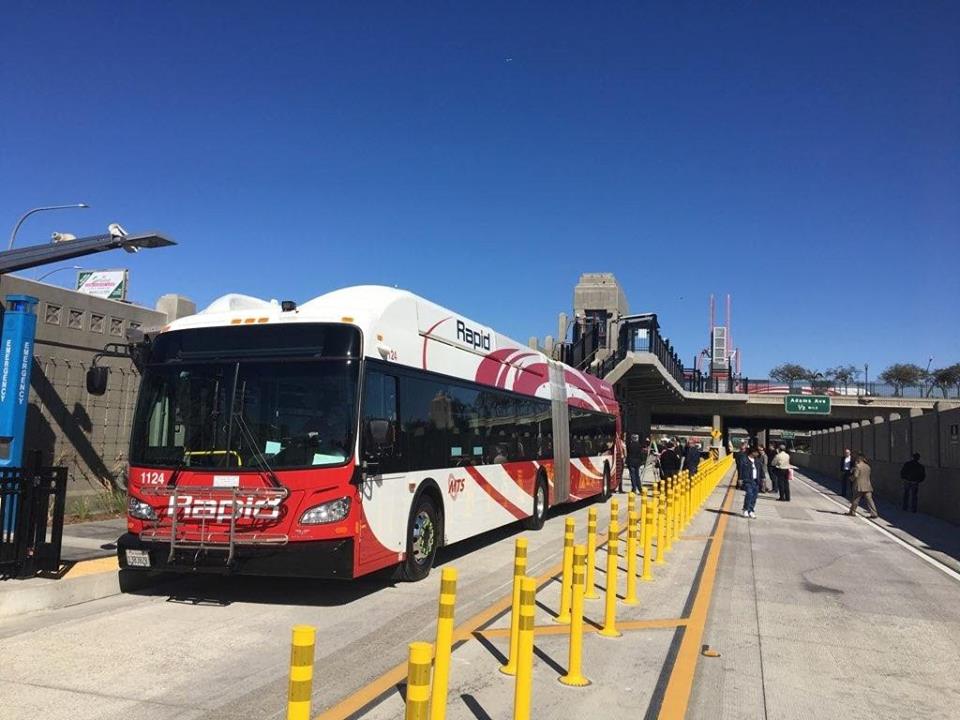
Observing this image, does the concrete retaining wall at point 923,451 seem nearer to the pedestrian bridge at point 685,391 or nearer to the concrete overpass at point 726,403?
the pedestrian bridge at point 685,391

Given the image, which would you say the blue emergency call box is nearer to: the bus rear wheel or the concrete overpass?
the bus rear wheel

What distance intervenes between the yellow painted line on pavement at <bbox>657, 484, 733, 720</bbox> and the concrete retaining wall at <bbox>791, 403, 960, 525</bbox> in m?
11.7

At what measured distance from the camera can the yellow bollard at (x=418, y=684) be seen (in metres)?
2.98

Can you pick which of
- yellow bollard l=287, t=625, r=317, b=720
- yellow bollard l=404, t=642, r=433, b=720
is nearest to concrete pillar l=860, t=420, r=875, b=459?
yellow bollard l=404, t=642, r=433, b=720

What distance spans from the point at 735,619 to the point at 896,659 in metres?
1.52

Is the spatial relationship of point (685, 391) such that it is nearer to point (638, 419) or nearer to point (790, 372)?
point (638, 419)

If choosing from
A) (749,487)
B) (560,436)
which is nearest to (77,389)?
(560,436)

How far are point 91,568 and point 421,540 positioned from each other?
3.59m

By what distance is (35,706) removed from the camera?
4.73m

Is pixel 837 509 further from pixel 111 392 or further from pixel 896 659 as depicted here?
pixel 111 392

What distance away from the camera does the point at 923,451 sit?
867 inches

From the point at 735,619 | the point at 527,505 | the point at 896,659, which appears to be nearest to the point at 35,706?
the point at 735,619

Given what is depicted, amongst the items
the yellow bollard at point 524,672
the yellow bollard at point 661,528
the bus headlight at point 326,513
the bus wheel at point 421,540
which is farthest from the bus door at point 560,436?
the yellow bollard at point 524,672

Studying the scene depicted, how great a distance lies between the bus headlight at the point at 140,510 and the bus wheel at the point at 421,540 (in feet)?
8.84
